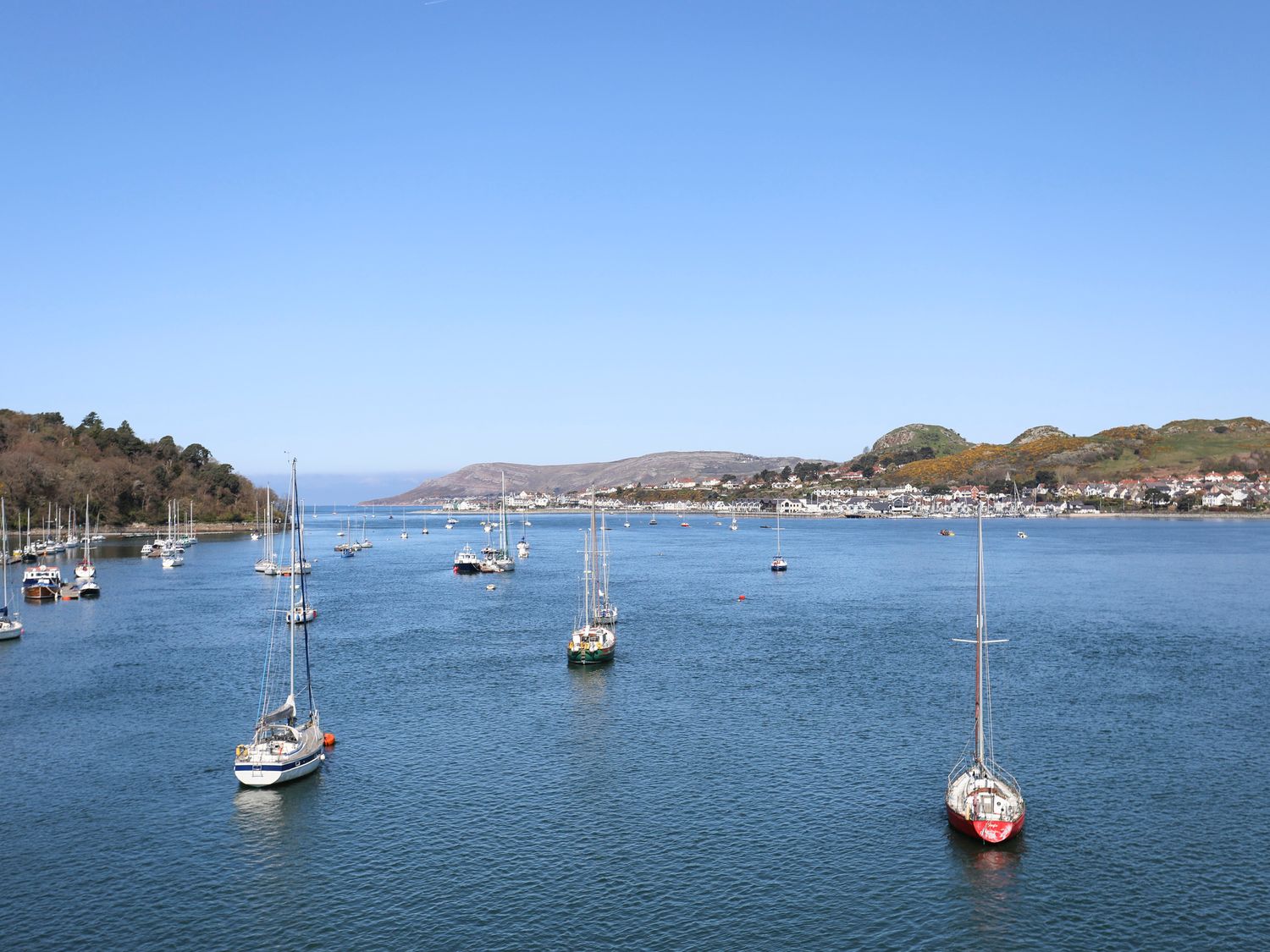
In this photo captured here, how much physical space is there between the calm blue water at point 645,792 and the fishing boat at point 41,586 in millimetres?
22246

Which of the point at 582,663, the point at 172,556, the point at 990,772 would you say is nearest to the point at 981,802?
the point at 990,772

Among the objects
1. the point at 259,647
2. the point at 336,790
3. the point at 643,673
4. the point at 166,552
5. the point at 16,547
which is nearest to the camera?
the point at 336,790

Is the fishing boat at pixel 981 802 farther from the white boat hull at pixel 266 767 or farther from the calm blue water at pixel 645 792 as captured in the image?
the white boat hull at pixel 266 767

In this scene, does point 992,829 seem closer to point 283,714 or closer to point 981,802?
point 981,802

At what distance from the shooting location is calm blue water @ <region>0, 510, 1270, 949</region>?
27.8 m

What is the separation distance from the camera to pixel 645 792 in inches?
1496

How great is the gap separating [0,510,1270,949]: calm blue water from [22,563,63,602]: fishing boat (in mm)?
22246

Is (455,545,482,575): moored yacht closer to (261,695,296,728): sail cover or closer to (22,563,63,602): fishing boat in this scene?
(22,563,63,602): fishing boat

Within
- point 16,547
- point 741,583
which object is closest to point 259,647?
point 741,583

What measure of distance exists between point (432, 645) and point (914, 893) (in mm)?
47969

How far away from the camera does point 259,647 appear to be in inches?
2753

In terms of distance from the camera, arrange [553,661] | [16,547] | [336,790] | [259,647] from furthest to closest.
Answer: [16,547], [259,647], [553,661], [336,790]

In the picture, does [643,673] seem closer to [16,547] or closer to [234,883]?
[234,883]

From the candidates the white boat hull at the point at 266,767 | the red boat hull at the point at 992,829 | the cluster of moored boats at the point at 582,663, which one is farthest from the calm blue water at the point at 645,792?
the cluster of moored boats at the point at 582,663
